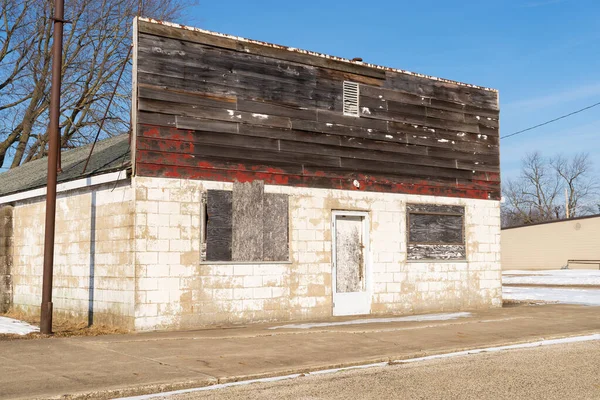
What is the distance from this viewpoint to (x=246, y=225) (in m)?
14.0

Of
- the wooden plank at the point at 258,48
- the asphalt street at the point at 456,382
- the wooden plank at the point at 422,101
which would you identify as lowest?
the asphalt street at the point at 456,382

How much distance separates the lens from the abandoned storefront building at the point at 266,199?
42.8 ft

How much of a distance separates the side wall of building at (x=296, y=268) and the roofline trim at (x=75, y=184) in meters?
0.58

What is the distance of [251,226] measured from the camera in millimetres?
14031

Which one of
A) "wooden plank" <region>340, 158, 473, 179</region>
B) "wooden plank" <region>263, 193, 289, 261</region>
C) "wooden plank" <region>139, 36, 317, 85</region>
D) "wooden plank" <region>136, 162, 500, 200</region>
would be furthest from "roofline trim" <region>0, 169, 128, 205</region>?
"wooden plank" <region>340, 158, 473, 179</region>

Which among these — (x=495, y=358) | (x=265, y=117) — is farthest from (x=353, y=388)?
(x=265, y=117)

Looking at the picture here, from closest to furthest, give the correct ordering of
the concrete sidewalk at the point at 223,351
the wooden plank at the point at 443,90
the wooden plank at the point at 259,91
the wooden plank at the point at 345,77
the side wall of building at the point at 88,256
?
the concrete sidewalk at the point at 223,351 < the side wall of building at the point at 88,256 < the wooden plank at the point at 259,91 < the wooden plank at the point at 345,77 < the wooden plank at the point at 443,90

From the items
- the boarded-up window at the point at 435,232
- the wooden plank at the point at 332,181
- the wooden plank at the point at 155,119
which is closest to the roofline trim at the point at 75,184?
the wooden plank at the point at 332,181

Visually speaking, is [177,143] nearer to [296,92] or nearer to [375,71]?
[296,92]

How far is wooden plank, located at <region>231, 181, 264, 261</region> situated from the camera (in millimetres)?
13820

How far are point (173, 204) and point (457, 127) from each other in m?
8.09

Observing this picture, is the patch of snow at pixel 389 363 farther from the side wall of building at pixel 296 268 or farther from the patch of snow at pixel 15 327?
the patch of snow at pixel 15 327

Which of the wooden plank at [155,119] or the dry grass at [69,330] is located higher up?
the wooden plank at [155,119]

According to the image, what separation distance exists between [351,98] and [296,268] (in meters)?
4.14
